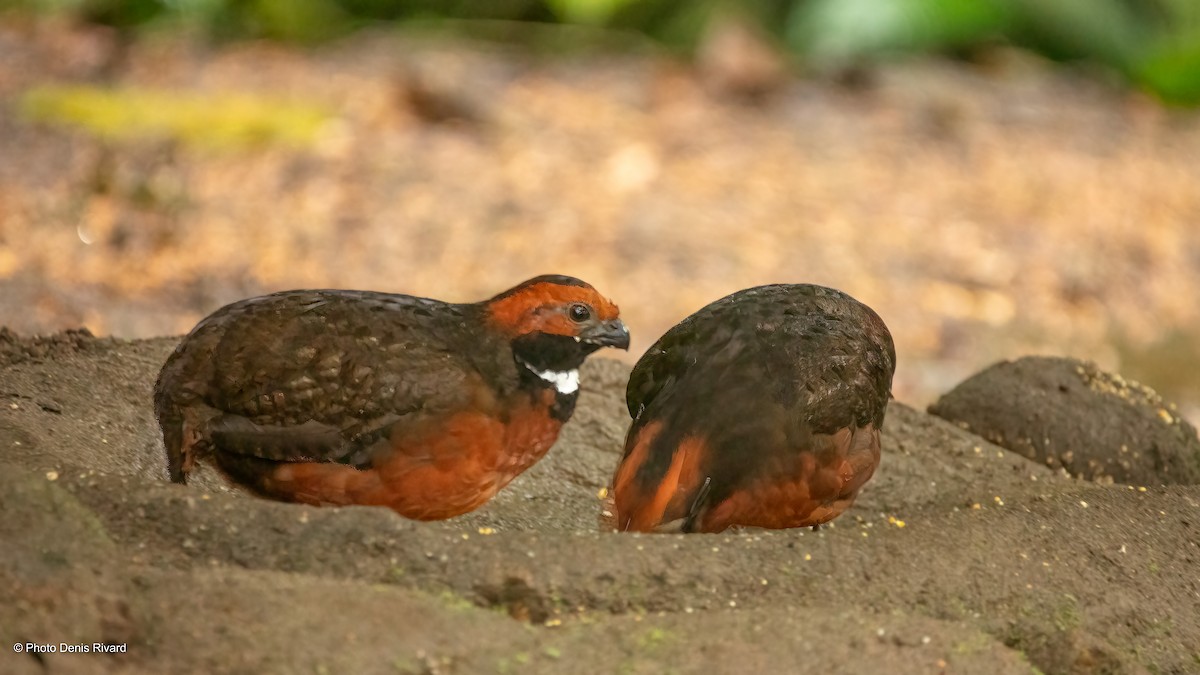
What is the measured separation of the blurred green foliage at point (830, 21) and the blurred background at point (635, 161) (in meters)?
0.02

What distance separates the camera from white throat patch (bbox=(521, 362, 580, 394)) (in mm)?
3283

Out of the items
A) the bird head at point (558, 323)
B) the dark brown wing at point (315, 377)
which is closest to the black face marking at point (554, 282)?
the bird head at point (558, 323)

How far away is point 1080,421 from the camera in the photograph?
4.46 meters

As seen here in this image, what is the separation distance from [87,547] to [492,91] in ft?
25.3

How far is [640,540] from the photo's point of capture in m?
2.95

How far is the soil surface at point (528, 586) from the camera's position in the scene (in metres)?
2.47

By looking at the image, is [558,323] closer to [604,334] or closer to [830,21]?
[604,334]

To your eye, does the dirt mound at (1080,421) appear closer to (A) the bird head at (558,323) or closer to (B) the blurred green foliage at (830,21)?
(A) the bird head at (558,323)

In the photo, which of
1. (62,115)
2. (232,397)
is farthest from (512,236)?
(232,397)

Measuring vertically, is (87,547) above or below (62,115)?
above

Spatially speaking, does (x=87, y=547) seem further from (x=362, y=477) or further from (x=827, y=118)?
(x=827, y=118)

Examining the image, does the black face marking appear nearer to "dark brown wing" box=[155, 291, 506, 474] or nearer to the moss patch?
"dark brown wing" box=[155, 291, 506, 474]

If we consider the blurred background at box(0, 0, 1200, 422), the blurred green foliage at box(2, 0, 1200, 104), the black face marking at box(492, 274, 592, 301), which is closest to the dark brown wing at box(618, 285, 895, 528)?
the black face marking at box(492, 274, 592, 301)

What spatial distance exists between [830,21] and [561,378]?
26.6ft
